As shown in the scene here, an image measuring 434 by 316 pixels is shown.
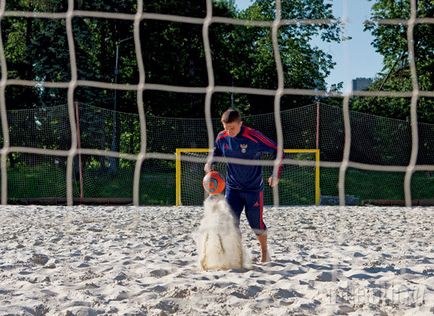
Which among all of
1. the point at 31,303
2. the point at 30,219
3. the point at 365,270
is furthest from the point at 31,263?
the point at 30,219

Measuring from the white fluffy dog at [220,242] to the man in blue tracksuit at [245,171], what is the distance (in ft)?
0.78

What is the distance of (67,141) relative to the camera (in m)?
13.7

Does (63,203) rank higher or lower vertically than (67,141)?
lower

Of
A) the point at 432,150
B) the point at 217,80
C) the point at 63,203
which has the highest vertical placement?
the point at 217,80

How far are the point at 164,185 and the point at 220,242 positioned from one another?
34.3ft

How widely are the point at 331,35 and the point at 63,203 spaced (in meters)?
6.72

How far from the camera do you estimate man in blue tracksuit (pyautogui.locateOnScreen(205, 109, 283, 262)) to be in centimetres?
445

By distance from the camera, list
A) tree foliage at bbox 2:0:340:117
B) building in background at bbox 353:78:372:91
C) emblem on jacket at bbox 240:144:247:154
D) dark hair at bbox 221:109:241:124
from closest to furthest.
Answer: dark hair at bbox 221:109:241:124 < emblem on jacket at bbox 240:144:247:154 < tree foliage at bbox 2:0:340:117 < building in background at bbox 353:78:372:91

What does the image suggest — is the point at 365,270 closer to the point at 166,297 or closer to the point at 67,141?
the point at 166,297

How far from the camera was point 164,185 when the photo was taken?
14562mm

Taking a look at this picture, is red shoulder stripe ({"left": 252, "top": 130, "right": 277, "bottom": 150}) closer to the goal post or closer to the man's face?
the man's face

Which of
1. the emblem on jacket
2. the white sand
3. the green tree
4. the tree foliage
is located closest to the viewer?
the white sand

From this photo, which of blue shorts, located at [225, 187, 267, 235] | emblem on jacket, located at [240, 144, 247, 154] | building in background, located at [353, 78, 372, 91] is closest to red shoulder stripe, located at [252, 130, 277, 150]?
emblem on jacket, located at [240, 144, 247, 154]

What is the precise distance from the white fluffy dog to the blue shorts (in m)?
0.21
